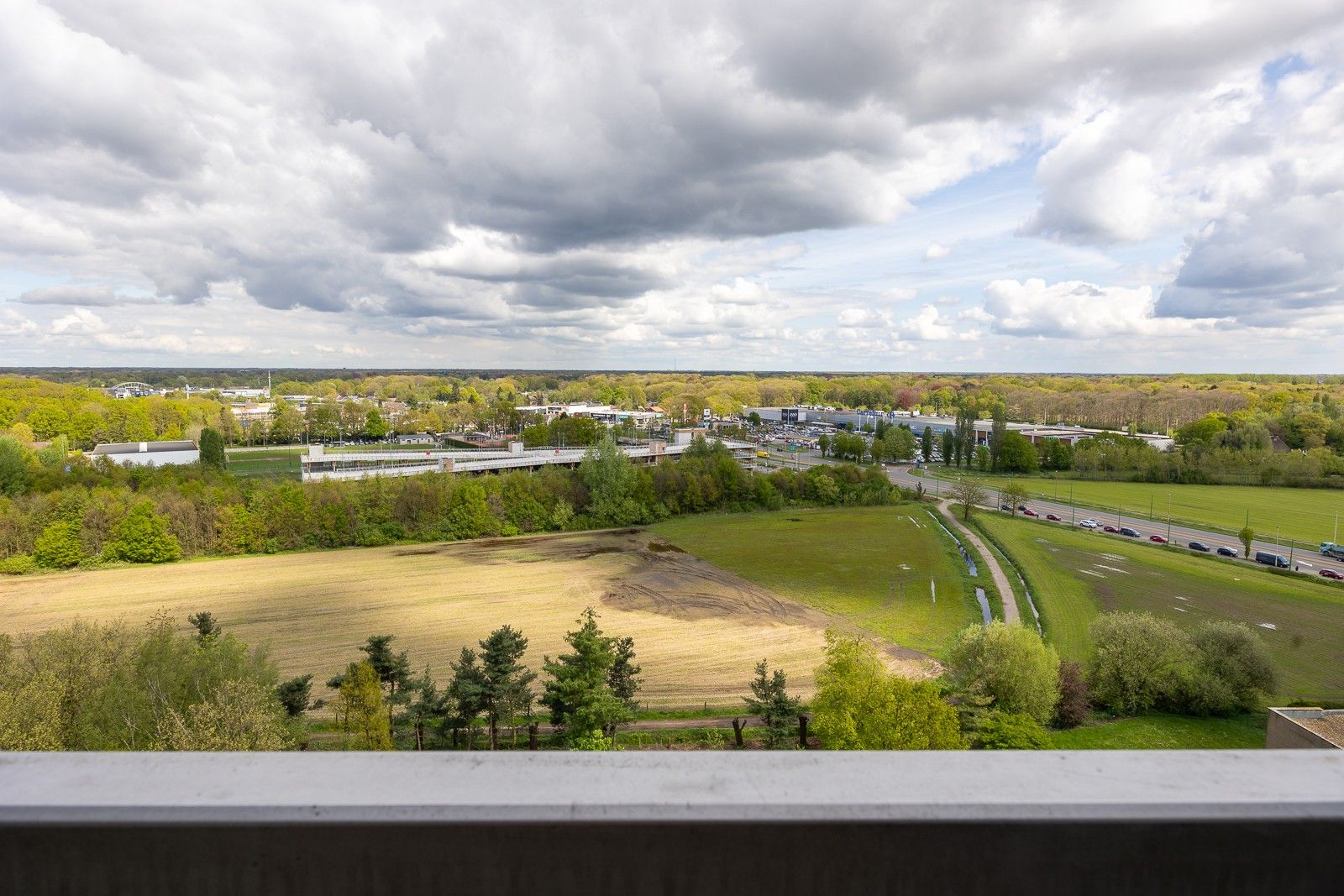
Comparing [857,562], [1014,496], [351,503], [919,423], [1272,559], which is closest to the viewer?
[1272,559]

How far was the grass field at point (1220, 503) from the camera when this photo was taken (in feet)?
111

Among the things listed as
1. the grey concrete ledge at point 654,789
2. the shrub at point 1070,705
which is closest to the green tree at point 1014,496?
the shrub at point 1070,705

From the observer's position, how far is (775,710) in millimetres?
13266

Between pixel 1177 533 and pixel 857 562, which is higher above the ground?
pixel 1177 533

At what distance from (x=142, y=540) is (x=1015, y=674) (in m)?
36.1

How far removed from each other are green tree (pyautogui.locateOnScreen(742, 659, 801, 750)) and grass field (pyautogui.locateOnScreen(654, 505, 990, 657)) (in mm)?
7547

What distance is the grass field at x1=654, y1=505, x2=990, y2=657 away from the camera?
22.3m

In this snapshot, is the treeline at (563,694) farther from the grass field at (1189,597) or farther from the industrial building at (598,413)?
the industrial building at (598,413)

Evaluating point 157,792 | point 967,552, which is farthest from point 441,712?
point 967,552

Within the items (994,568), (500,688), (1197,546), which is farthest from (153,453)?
(1197,546)

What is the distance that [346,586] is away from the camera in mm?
26156

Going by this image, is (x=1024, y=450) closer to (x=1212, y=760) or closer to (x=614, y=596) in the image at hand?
(x=614, y=596)

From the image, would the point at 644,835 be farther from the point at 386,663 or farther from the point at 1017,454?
the point at 1017,454

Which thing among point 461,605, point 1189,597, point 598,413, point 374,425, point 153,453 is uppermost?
point 598,413
